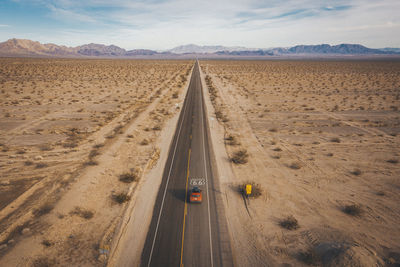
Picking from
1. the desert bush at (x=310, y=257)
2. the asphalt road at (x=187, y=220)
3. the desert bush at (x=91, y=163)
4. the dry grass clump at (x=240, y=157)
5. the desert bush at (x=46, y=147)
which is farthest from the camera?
the desert bush at (x=46, y=147)

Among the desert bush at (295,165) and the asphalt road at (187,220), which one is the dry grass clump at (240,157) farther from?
the desert bush at (295,165)

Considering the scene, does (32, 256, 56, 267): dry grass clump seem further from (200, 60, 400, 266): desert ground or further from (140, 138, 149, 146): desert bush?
(140, 138, 149, 146): desert bush

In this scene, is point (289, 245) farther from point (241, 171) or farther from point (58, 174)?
point (58, 174)

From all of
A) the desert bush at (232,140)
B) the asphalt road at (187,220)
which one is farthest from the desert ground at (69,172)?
the desert bush at (232,140)

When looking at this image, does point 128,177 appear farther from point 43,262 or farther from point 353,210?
point 353,210

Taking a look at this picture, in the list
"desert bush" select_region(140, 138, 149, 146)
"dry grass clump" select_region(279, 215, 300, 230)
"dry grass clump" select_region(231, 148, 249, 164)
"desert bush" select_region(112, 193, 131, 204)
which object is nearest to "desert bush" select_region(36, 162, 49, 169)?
"desert bush" select_region(112, 193, 131, 204)

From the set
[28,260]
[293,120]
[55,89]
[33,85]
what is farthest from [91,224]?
[33,85]
